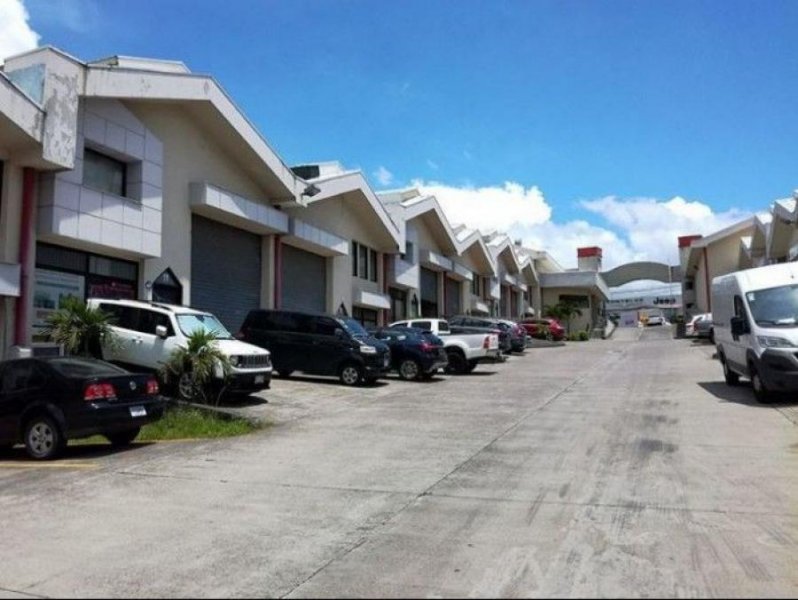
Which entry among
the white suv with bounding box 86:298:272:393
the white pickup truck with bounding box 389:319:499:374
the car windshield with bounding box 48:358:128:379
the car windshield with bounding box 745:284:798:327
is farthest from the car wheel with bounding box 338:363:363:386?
the car windshield with bounding box 745:284:798:327

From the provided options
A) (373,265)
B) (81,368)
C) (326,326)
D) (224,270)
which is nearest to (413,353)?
(326,326)

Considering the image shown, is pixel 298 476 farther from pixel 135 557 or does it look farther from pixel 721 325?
pixel 721 325

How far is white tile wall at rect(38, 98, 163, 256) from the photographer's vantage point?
51.0 feet

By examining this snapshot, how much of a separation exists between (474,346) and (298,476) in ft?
50.4

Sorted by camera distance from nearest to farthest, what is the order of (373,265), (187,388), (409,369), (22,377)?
(22,377) < (187,388) < (409,369) < (373,265)

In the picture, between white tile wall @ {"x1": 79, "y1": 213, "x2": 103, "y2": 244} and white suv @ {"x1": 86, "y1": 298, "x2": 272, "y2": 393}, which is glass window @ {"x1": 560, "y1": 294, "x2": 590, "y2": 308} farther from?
white tile wall @ {"x1": 79, "y1": 213, "x2": 103, "y2": 244}

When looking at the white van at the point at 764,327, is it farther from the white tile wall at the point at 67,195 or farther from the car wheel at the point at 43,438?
the white tile wall at the point at 67,195

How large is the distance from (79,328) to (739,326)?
13238mm

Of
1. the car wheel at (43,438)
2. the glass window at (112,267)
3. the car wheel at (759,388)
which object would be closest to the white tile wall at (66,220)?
the glass window at (112,267)

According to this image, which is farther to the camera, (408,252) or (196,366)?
(408,252)

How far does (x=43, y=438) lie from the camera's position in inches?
415

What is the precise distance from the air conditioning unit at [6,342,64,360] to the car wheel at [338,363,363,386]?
6986mm

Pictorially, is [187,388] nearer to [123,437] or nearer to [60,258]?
[123,437]

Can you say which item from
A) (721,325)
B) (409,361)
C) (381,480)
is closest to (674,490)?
(381,480)
